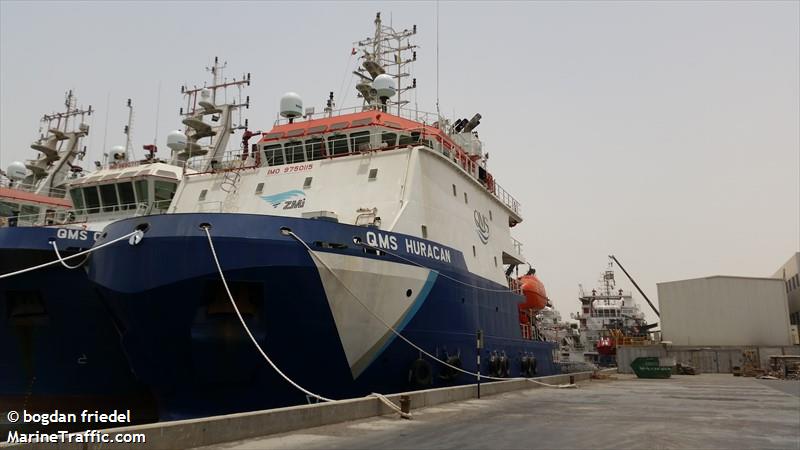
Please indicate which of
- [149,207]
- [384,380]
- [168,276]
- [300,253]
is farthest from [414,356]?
[149,207]

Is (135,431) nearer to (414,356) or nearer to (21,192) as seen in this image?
(414,356)

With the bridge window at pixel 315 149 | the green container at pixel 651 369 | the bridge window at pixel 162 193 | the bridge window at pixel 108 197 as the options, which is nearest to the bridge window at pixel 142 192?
the bridge window at pixel 162 193

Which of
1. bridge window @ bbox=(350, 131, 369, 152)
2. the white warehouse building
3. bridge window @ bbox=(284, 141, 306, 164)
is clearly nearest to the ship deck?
bridge window @ bbox=(350, 131, 369, 152)

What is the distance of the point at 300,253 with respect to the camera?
12805mm

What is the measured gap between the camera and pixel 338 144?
1984 centimetres

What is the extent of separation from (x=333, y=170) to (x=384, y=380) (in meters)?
6.90

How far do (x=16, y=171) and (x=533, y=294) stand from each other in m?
27.3

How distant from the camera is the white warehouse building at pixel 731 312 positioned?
136ft

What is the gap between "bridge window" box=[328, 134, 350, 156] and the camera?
19.7m

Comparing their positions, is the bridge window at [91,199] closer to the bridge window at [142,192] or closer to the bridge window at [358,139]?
the bridge window at [142,192]

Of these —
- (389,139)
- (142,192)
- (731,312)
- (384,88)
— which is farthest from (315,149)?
(731,312)

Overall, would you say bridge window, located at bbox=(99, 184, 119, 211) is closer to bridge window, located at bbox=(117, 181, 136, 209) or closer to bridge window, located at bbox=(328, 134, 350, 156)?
bridge window, located at bbox=(117, 181, 136, 209)

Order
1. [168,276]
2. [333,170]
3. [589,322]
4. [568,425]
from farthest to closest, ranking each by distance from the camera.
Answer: [589,322] < [333,170] < [168,276] < [568,425]

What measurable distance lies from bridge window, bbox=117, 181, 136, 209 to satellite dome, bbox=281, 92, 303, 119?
690cm
